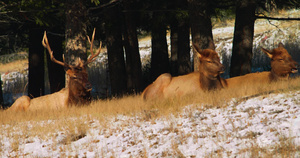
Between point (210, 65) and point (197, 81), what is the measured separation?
23.6 inches

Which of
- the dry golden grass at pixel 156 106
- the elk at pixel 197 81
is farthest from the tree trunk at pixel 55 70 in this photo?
the elk at pixel 197 81

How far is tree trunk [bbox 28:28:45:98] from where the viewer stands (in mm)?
16469

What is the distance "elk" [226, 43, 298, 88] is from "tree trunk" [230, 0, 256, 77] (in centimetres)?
181

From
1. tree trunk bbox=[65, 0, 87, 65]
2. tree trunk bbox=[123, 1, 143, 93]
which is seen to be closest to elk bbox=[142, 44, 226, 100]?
tree trunk bbox=[65, 0, 87, 65]

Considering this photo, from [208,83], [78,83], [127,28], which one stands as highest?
[127,28]

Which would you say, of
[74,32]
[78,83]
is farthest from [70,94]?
[74,32]

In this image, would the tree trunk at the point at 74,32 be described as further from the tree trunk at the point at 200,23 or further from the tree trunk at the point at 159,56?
the tree trunk at the point at 159,56

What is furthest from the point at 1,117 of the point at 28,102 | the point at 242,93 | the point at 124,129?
the point at 242,93

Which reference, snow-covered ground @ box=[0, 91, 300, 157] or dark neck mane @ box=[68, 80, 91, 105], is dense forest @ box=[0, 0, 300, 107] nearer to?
dark neck mane @ box=[68, 80, 91, 105]

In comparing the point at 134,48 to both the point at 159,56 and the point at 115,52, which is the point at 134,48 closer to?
the point at 115,52

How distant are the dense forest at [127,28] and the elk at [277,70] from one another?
1.31m

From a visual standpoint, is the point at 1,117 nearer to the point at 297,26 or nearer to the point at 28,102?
the point at 28,102

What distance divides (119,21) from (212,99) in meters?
7.92

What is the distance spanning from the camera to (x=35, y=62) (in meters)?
16.7
